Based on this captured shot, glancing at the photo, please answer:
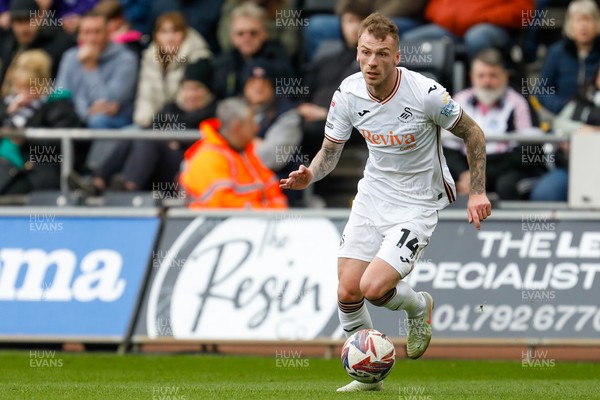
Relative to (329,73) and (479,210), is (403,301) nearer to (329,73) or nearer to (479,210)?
(479,210)

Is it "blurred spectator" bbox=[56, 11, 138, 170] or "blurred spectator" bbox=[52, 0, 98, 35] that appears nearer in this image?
"blurred spectator" bbox=[56, 11, 138, 170]

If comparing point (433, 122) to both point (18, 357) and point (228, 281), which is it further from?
point (18, 357)

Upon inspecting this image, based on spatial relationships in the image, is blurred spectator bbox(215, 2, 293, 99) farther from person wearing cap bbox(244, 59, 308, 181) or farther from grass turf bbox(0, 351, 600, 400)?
grass turf bbox(0, 351, 600, 400)

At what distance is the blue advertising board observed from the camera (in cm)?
1352

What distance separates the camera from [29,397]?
30.0 feet

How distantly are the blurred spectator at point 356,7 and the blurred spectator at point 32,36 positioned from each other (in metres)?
3.30

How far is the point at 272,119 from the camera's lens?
15.6 metres

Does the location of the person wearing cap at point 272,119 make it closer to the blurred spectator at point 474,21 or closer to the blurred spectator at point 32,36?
the blurred spectator at point 474,21

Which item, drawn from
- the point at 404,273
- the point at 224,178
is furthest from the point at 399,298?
the point at 224,178

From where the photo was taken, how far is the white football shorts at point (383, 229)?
375 inches

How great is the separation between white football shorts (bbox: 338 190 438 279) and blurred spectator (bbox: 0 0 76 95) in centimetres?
888

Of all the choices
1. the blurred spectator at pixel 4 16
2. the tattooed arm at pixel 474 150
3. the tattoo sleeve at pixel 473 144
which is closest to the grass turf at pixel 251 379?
the tattooed arm at pixel 474 150

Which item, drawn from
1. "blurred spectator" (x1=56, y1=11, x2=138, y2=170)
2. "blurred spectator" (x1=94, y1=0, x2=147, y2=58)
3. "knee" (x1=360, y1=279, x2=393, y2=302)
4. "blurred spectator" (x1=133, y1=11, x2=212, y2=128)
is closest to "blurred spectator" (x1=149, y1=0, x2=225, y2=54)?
"blurred spectator" (x1=94, y1=0, x2=147, y2=58)

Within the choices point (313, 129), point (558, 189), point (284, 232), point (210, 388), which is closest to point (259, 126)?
point (313, 129)
